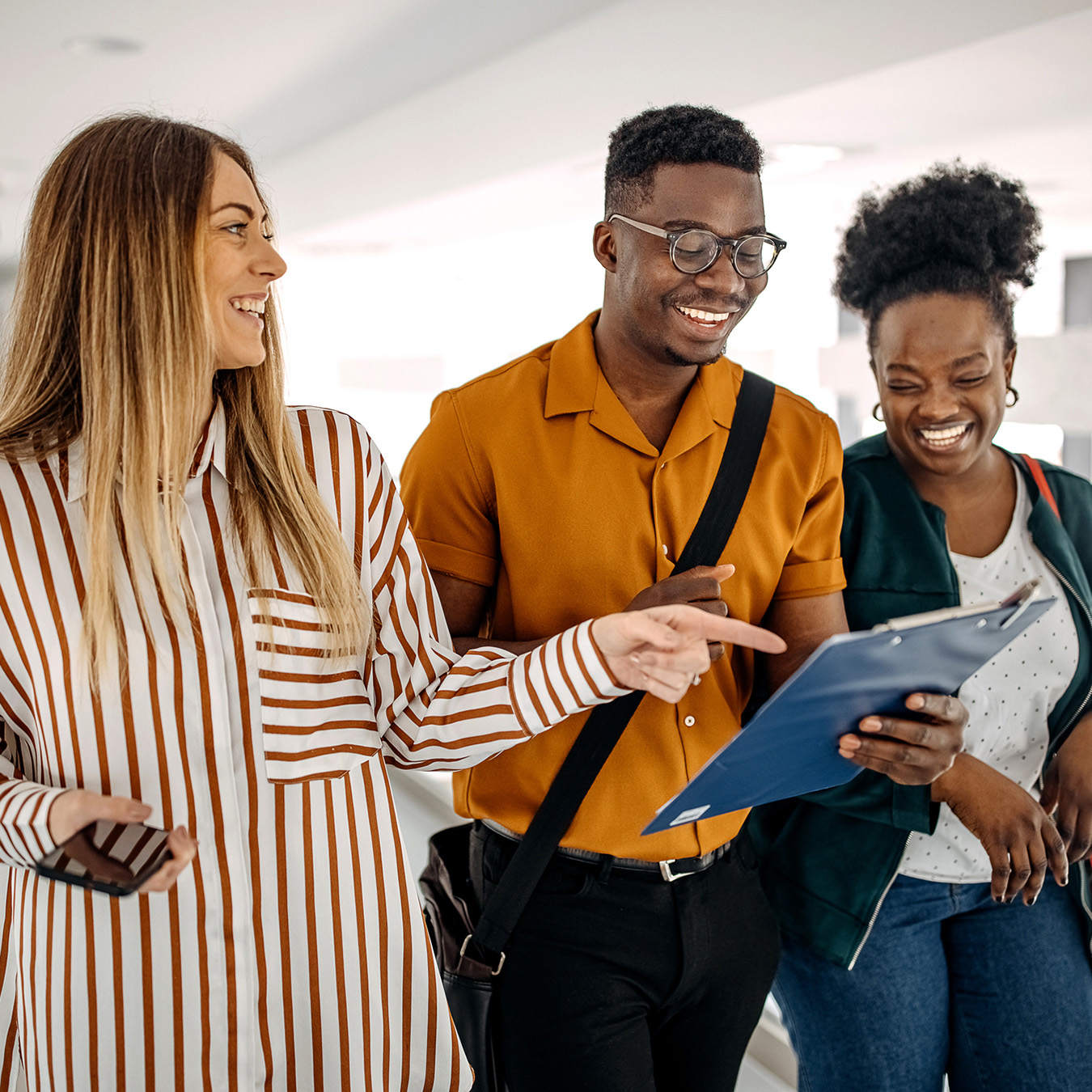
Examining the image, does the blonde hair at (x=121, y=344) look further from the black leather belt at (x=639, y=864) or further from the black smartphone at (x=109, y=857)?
the black leather belt at (x=639, y=864)

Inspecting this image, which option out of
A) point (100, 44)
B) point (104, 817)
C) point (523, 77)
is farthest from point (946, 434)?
point (100, 44)

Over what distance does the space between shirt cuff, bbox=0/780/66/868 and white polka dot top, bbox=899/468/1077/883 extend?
130 cm

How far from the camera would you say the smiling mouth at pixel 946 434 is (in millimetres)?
1713

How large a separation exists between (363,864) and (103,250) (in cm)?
77

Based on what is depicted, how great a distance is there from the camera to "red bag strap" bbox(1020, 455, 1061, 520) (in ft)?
5.82

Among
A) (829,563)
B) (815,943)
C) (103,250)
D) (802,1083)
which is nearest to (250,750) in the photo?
(103,250)

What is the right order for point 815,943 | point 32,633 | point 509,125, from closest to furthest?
1. point 32,633
2. point 815,943
3. point 509,125

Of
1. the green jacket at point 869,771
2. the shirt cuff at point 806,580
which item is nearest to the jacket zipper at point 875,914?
the green jacket at point 869,771

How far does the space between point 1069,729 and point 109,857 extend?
149 cm

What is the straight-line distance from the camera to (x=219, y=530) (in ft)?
4.02

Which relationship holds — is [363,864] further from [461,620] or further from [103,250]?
[103,250]

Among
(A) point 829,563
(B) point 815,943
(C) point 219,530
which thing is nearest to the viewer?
(C) point 219,530

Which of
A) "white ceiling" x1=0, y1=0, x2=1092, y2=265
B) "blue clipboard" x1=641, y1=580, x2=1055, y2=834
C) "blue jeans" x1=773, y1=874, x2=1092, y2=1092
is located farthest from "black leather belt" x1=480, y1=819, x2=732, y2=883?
"white ceiling" x1=0, y1=0, x2=1092, y2=265

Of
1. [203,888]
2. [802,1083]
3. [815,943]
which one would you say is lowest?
[802,1083]
